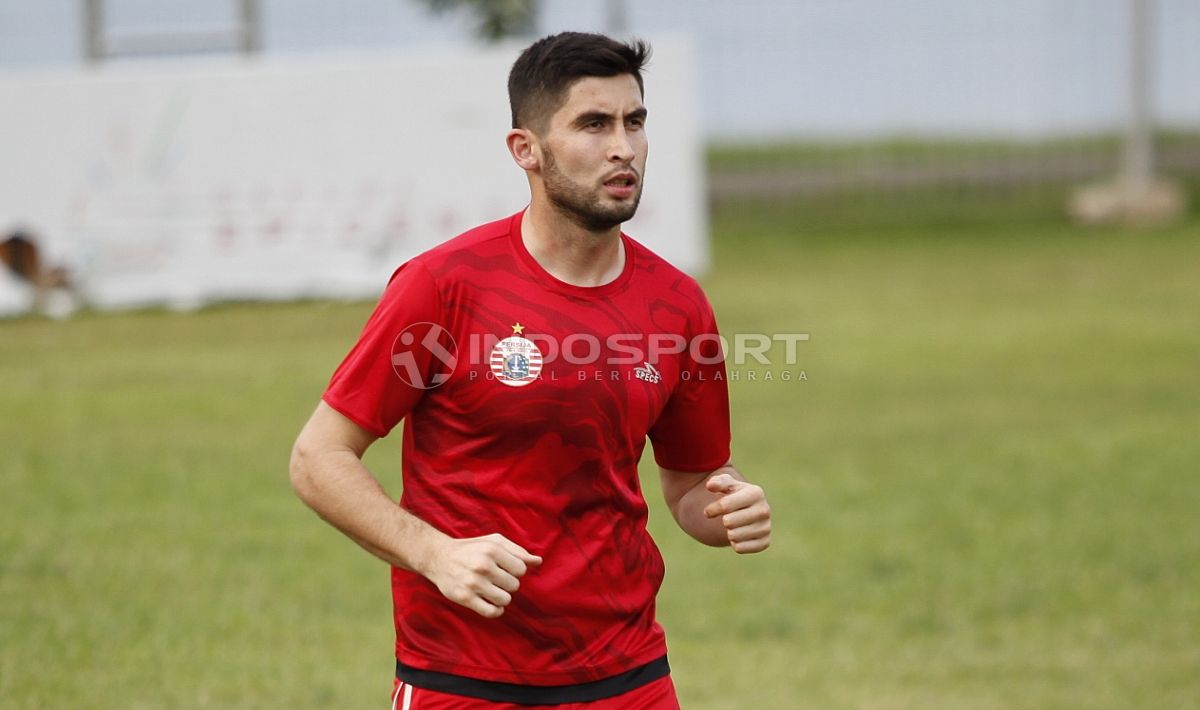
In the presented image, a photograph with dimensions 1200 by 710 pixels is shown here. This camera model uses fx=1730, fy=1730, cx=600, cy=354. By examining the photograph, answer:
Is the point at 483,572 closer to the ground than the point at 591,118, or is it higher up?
closer to the ground

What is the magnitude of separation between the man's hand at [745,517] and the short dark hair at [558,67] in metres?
0.96

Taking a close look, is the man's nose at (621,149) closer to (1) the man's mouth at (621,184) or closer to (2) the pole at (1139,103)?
(1) the man's mouth at (621,184)

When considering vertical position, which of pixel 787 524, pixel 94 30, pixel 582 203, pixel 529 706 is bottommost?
pixel 787 524

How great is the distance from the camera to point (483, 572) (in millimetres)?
3561

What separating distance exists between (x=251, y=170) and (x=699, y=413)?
14563mm

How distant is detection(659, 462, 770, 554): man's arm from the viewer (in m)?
3.98

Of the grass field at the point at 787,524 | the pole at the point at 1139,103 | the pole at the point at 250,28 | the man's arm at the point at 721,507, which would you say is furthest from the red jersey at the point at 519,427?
the pole at the point at 1139,103

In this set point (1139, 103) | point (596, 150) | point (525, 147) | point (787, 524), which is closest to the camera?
point (596, 150)

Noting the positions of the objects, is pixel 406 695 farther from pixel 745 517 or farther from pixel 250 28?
pixel 250 28

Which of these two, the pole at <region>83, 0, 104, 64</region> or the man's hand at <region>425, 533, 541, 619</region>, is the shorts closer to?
the man's hand at <region>425, 533, 541, 619</region>

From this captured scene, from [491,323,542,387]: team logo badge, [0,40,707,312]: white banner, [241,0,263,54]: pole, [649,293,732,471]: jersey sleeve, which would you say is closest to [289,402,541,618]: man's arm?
[491,323,542,387]: team logo badge

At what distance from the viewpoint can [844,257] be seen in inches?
934

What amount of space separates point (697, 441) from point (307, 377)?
35.9 feet

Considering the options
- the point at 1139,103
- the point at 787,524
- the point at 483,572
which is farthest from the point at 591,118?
the point at 1139,103
